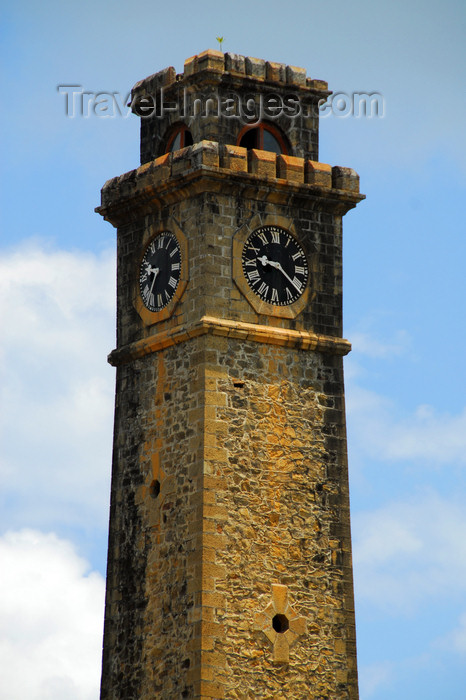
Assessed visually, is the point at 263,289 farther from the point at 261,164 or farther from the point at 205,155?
the point at 205,155

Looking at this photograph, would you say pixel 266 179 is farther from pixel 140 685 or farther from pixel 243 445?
pixel 140 685

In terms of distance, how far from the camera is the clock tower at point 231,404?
57.1 m

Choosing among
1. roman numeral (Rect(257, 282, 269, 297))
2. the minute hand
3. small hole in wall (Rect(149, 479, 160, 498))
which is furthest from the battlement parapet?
small hole in wall (Rect(149, 479, 160, 498))

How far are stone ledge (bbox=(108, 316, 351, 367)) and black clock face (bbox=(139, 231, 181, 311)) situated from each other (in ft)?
3.03

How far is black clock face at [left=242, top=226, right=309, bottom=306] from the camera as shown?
59125mm

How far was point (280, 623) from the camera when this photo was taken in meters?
57.5

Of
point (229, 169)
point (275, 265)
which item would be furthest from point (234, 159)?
point (275, 265)

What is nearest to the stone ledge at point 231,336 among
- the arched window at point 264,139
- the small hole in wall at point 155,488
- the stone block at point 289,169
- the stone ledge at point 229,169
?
the small hole in wall at point 155,488

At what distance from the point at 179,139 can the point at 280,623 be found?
39.6ft

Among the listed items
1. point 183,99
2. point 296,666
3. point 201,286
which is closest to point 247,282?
point 201,286

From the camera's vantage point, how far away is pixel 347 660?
192 ft

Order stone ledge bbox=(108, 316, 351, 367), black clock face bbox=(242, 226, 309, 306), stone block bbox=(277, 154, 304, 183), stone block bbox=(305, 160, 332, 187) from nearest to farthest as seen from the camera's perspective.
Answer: stone ledge bbox=(108, 316, 351, 367) < black clock face bbox=(242, 226, 309, 306) < stone block bbox=(277, 154, 304, 183) < stone block bbox=(305, 160, 332, 187)

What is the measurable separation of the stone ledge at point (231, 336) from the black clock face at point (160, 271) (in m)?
0.92

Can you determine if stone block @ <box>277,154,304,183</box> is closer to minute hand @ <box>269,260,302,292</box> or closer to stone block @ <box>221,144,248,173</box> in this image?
stone block @ <box>221,144,248,173</box>
